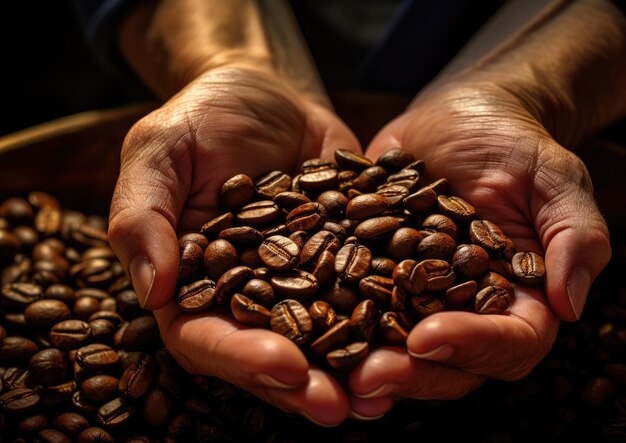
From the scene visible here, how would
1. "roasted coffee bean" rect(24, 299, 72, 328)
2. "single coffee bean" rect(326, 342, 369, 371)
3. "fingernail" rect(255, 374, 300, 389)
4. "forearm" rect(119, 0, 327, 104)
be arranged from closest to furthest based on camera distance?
"fingernail" rect(255, 374, 300, 389), "single coffee bean" rect(326, 342, 369, 371), "roasted coffee bean" rect(24, 299, 72, 328), "forearm" rect(119, 0, 327, 104)

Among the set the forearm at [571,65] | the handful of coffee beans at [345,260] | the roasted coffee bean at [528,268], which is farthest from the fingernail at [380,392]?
the forearm at [571,65]

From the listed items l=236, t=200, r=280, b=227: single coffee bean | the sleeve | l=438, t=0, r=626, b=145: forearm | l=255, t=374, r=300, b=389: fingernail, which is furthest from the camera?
the sleeve

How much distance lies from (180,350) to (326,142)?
1.19 m

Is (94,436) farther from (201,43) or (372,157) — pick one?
(201,43)

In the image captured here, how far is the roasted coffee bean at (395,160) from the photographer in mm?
2342

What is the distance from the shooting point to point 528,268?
194 centimetres

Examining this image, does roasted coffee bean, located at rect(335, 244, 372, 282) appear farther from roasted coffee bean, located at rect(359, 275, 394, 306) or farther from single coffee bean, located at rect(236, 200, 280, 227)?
single coffee bean, located at rect(236, 200, 280, 227)

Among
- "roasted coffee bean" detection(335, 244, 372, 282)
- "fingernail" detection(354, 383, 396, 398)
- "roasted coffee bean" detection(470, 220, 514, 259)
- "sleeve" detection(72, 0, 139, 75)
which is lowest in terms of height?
"fingernail" detection(354, 383, 396, 398)

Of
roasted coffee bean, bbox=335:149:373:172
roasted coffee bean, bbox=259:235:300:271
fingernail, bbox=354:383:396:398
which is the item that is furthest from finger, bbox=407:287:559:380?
roasted coffee bean, bbox=335:149:373:172

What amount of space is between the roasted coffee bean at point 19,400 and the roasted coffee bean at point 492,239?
1562 mm

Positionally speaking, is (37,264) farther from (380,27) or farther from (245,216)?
(380,27)

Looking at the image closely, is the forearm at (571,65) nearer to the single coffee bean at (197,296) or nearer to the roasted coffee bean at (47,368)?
the single coffee bean at (197,296)

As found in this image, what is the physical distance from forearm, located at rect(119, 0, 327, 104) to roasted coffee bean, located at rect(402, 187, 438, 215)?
990 mm

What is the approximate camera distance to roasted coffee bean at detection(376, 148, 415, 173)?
2.34m
